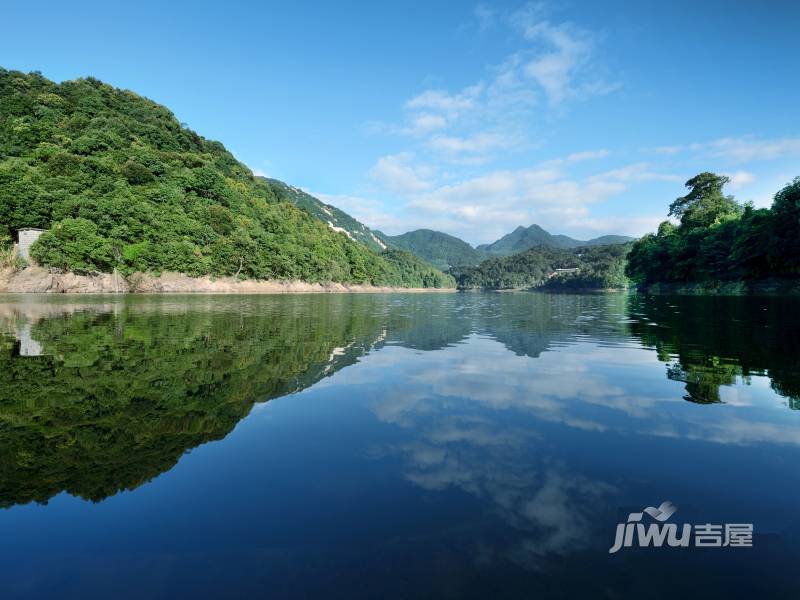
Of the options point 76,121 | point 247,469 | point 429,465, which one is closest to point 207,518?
point 247,469

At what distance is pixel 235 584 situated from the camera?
3598 mm

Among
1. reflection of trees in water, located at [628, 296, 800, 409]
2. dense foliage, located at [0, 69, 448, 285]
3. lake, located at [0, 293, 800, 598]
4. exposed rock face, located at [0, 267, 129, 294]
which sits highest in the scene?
dense foliage, located at [0, 69, 448, 285]

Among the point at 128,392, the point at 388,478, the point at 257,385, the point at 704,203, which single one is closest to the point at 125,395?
the point at 128,392

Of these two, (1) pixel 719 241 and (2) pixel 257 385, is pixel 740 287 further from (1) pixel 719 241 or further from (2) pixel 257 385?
(2) pixel 257 385

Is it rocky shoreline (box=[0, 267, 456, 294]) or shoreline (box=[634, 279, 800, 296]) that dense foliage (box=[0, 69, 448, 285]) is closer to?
rocky shoreline (box=[0, 267, 456, 294])

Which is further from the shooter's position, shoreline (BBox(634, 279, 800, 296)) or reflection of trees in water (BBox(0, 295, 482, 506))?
shoreline (BBox(634, 279, 800, 296))

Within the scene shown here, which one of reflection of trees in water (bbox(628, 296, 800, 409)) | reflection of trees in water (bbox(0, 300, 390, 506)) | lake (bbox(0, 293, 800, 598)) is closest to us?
lake (bbox(0, 293, 800, 598))

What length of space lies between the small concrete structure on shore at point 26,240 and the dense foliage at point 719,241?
124393 millimetres

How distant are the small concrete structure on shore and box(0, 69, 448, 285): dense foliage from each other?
3077 millimetres

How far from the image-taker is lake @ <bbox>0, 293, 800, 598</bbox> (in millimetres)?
3713

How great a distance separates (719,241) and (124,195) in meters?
122

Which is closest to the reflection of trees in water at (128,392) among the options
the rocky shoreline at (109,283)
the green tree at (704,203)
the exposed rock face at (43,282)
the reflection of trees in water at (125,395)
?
the reflection of trees in water at (125,395)

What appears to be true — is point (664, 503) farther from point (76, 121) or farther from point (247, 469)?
point (76, 121)

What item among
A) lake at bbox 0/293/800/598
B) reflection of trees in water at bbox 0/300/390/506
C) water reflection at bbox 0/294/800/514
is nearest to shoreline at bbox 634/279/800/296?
water reflection at bbox 0/294/800/514
